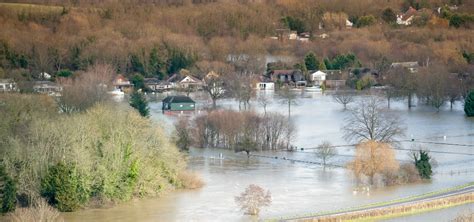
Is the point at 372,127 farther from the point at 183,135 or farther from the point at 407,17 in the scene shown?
the point at 407,17

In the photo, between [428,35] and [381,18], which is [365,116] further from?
[381,18]

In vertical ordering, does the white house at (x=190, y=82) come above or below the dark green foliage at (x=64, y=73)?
below

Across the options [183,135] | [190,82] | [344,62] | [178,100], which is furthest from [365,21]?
[183,135]

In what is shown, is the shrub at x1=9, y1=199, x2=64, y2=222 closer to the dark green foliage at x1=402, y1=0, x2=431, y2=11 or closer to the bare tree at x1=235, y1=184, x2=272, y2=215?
the bare tree at x1=235, y1=184, x2=272, y2=215

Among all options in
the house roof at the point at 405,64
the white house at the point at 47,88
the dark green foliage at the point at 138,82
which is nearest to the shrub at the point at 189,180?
the white house at the point at 47,88

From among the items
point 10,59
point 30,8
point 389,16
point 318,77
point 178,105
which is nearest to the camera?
point 178,105

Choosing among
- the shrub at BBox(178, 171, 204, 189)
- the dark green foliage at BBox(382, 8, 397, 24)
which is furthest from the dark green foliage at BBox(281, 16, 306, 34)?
the shrub at BBox(178, 171, 204, 189)

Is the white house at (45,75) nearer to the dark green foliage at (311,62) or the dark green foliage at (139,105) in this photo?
the dark green foliage at (311,62)
